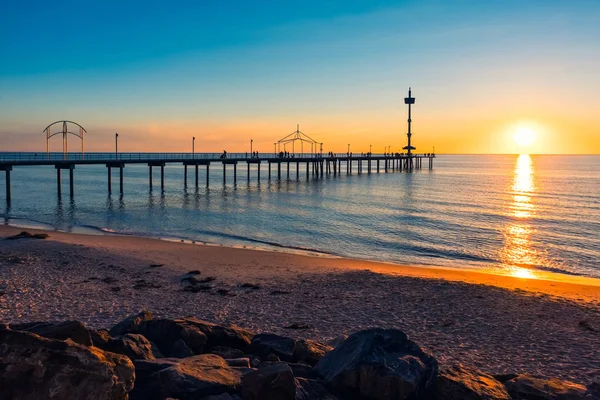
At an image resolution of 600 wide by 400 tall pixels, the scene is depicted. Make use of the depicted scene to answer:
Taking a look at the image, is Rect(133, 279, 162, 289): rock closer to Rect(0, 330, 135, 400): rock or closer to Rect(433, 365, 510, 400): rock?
Rect(0, 330, 135, 400): rock

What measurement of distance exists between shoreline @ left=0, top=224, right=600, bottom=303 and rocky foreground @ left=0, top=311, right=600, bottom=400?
8.64 m

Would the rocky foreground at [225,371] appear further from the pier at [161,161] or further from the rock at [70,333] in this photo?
the pier at [161,161]

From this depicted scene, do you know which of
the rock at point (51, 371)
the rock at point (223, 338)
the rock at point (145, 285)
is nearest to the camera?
the rock at point (51, 371)

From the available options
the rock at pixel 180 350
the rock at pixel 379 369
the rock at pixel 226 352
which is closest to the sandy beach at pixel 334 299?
the rock at pixel 226 352

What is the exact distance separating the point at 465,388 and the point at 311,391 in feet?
5.82

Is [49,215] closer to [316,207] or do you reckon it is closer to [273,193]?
[316,207]

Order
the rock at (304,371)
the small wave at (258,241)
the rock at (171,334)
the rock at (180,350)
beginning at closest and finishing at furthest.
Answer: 1. the rock at (304,371)
2. the rock at (180,350)
3. the rock at (171,334)
4. the small wave at (258,241)

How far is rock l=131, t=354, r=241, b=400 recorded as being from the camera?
5145mm

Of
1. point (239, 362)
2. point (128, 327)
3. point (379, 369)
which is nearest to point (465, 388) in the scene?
point (379, 369)

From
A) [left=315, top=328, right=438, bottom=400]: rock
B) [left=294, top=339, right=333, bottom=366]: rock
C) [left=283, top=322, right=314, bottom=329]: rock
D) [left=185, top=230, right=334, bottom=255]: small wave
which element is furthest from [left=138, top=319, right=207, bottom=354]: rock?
[left=185, top=230, right=334, bottom=255]: small wave

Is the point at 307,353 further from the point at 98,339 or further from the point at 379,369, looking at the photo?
the point at 98,339

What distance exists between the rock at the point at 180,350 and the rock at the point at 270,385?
5.38 feet

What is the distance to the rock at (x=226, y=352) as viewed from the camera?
6867mm

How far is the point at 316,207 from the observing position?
38.0 metres
